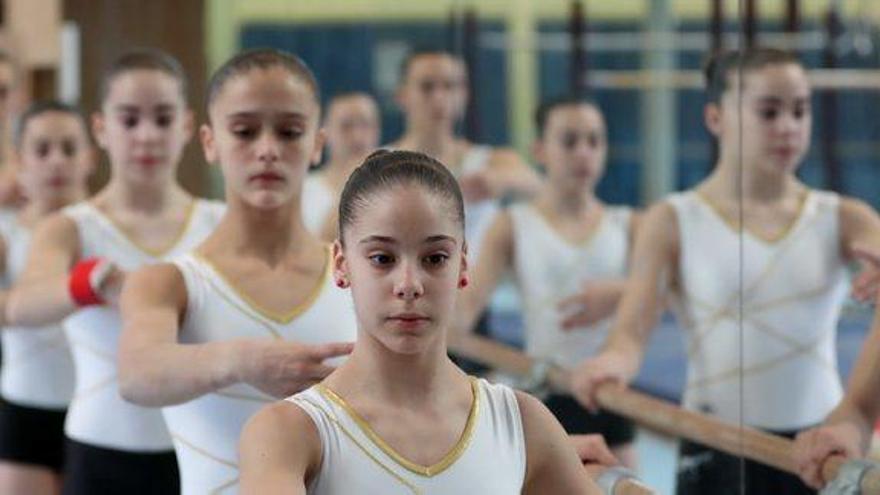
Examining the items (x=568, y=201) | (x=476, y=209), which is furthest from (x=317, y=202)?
(x=568, y=201)

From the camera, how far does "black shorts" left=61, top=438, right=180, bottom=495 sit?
3449 mm

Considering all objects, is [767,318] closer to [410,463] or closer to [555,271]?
[410,463]

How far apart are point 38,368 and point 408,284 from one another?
2.43 meters

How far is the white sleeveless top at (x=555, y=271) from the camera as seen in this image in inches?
150

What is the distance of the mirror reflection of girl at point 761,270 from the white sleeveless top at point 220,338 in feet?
1.94

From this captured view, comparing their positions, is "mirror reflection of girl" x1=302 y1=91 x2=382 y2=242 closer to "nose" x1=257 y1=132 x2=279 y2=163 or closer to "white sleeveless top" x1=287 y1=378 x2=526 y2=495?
"nose" x1=257 y1=132 x2=279 y2=163

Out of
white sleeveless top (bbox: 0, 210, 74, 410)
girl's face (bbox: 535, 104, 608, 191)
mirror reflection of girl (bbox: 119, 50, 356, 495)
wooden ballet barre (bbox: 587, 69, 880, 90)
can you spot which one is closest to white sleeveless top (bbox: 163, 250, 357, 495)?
mirror reflection of girl (bbox: 119, 50, 356, 495)

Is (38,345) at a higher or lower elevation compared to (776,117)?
lower

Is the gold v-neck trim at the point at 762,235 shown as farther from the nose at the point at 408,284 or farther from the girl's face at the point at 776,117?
the nose at the point at 408,284

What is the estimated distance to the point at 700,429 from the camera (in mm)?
2777

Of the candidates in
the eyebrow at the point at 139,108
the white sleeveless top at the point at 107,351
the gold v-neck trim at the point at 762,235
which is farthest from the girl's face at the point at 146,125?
the gold v-neck trim at the point at 762,235

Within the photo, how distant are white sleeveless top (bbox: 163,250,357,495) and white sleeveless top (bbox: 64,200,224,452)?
759 mm

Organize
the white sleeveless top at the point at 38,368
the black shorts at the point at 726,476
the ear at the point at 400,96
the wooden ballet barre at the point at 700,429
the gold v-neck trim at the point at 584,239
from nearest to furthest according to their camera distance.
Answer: the wooden ballet barre at the point at 700,429
the black shorts at the point at 726,476
the gold v-neck trim at the point at 584,239
the white sleeveless top at the point at 38,368
the ear at the point at 400,96

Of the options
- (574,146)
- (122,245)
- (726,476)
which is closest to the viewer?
(726,476)
